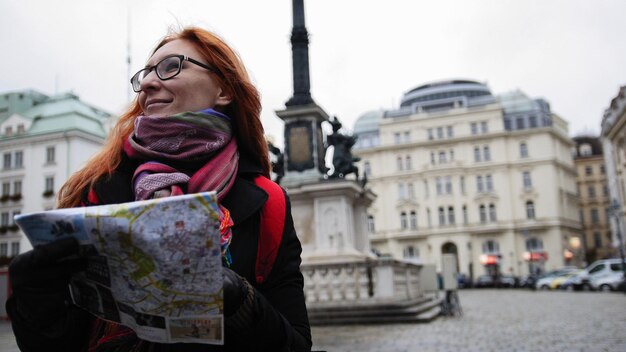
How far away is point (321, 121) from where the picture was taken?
17438 millimetres

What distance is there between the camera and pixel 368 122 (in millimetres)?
74312

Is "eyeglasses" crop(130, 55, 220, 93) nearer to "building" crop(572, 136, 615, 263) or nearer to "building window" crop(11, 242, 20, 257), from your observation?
"building window" crop(11, 242, 20, 257)

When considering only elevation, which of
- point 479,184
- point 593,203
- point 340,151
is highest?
point 479,184

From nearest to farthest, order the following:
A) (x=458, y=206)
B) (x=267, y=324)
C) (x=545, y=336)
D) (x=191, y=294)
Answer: (x=191, y=294) → (x=267, y=324) → (x=545, y=336) → (x=458, y=206)

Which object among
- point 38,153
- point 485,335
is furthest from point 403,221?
point 485,335

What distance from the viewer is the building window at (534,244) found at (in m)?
65.3

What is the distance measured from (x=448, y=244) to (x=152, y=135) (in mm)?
68984

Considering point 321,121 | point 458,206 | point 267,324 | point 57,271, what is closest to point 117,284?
point 57,271

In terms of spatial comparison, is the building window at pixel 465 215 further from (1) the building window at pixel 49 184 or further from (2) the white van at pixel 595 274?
(1) the building window at pixel 49 184

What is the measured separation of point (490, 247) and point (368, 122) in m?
21.3

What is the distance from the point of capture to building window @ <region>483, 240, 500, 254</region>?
6612 centimetres

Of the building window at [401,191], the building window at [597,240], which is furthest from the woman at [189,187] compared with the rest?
the building window at [597,240]

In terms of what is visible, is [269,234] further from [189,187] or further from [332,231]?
[332,231]

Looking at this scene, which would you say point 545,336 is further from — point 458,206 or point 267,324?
point 458,206
